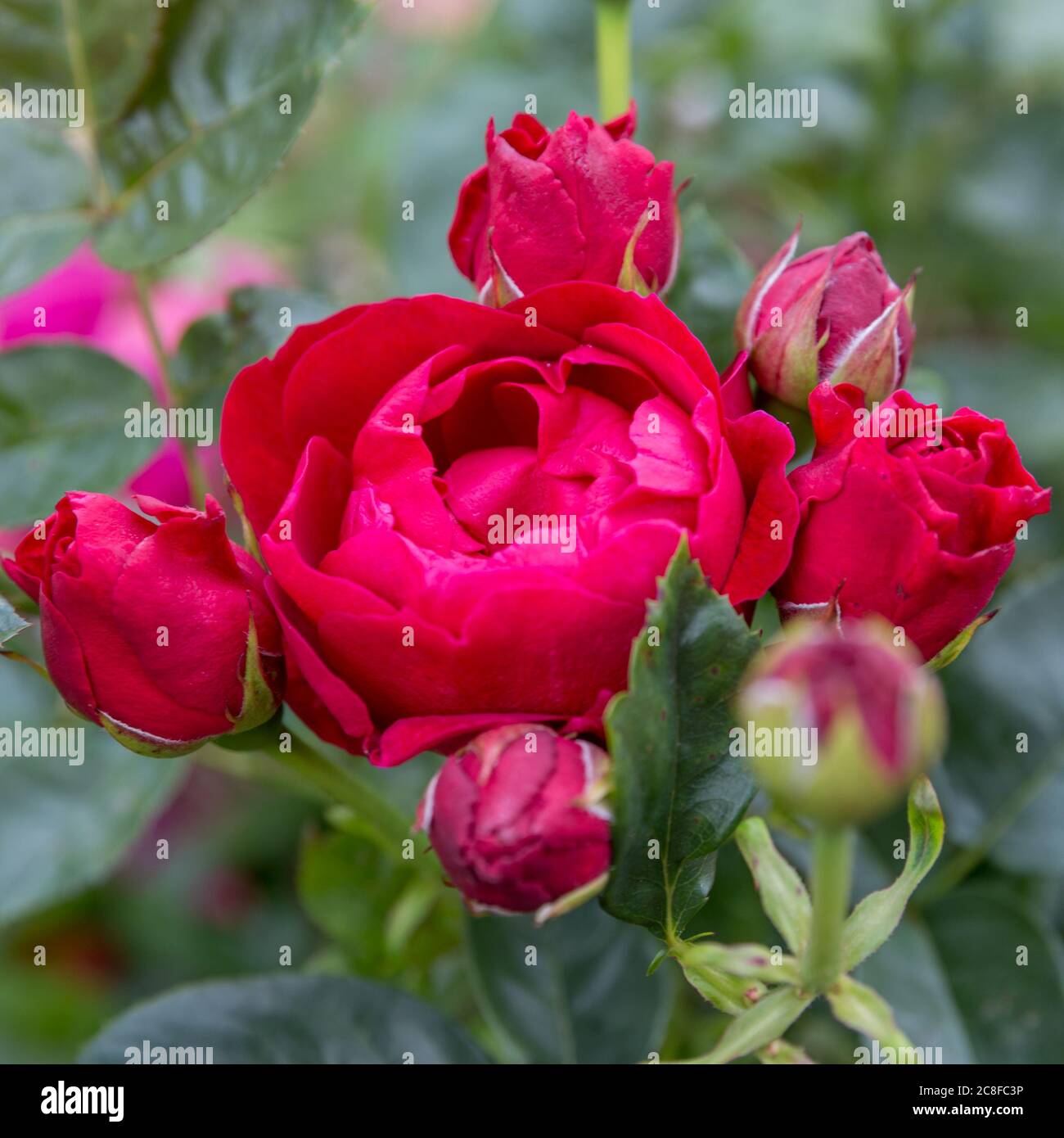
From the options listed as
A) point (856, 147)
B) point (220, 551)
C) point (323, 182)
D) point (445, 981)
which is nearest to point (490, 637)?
point (220, 551)

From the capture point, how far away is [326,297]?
885 millimetres

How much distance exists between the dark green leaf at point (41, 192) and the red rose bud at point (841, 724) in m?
0.69

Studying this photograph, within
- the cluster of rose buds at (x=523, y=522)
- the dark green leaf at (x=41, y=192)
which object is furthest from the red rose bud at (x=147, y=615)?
the dark green leaf at (x=41, y=192)

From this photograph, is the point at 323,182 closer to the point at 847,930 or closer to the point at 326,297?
the point at 326,297

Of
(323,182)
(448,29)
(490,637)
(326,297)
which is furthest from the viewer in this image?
(448,29)

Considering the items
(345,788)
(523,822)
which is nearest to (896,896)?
(523,822)

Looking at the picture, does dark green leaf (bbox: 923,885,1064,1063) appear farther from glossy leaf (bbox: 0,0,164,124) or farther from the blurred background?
glossy leaf (bbox: 0,0,164,124)

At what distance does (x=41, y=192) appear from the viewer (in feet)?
3.09

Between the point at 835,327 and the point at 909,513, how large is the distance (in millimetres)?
153

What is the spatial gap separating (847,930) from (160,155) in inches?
26.7

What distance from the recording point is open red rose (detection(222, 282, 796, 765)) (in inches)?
21.5

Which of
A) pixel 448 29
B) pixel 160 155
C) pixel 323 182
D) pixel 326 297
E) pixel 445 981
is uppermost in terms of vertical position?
pixel 448 29

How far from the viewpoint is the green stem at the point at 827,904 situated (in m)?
0.49

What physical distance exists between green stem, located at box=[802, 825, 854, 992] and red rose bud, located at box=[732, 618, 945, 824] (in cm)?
3
